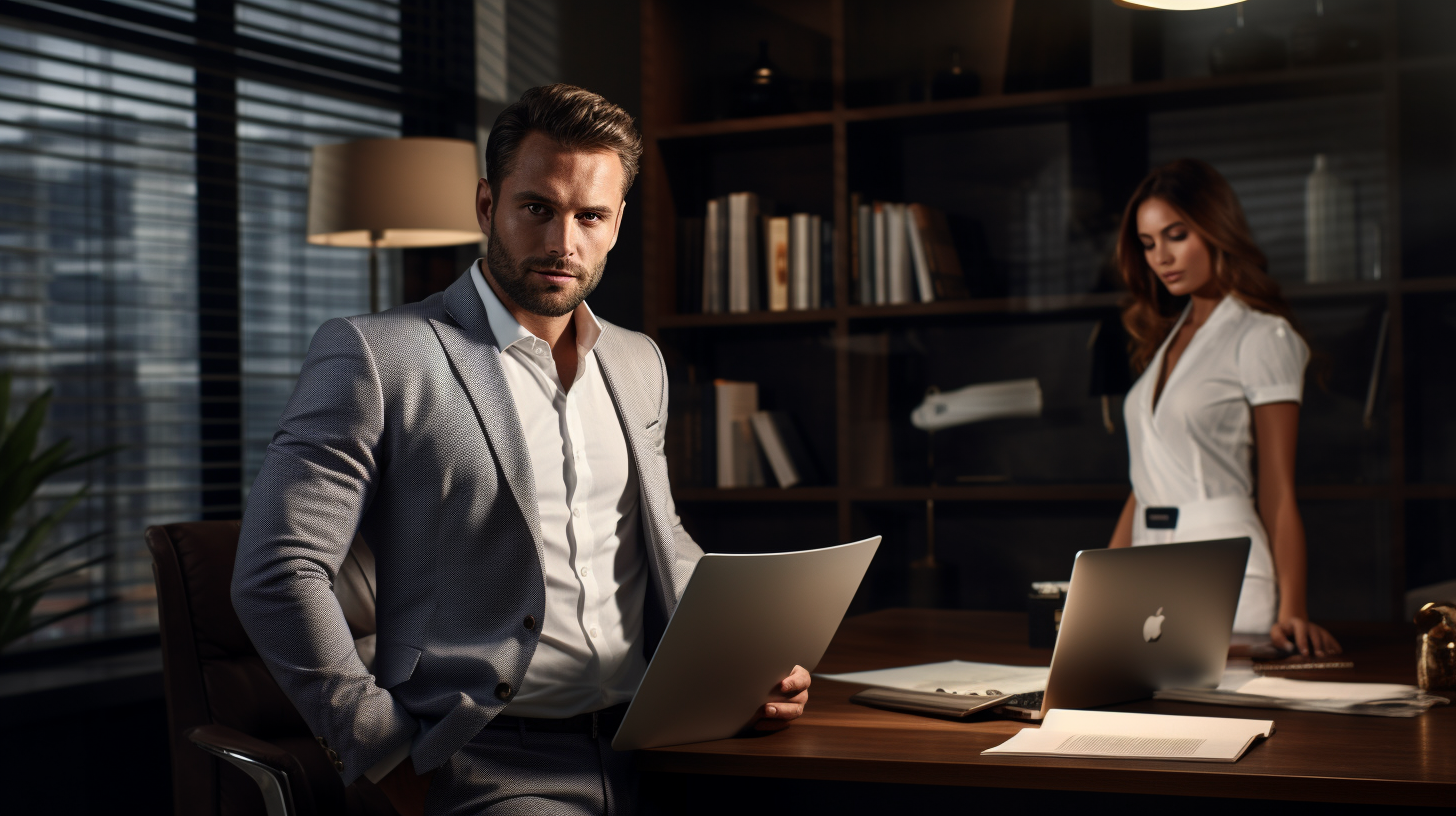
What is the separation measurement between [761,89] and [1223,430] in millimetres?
1820

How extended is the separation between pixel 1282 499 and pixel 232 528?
1.82m

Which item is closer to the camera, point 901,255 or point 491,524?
point 491,524

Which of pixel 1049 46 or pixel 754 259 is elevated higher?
pixel 1049 46

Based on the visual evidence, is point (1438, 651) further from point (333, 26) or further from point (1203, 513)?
point (333, 26)

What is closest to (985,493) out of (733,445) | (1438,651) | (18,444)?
(733,445)

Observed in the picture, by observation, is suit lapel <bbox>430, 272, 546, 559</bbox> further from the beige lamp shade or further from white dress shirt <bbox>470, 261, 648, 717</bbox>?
the beige lamp shade

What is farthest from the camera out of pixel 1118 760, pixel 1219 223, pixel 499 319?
pixel 1219 223

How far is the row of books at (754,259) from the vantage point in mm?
3592

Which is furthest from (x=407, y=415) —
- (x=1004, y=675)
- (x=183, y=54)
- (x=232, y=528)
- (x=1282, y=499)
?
(x=183, y=54)

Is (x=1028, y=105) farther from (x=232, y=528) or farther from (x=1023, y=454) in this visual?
(x=232, y=528)

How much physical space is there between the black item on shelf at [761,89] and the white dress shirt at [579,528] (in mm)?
2305

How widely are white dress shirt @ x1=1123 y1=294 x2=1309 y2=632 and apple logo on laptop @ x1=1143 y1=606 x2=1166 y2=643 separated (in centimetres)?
93

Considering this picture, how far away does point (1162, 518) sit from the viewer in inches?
97.5

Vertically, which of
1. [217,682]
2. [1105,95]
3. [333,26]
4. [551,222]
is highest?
[333,26]
